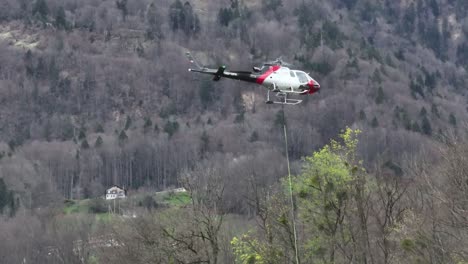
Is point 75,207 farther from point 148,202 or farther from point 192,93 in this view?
point 192,93

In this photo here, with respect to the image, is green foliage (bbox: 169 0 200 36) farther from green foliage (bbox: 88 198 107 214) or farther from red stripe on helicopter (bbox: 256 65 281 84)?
red stripe on helicopter (bbox: 256 65 281 84)

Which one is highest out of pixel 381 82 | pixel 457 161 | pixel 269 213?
pixel 457 161

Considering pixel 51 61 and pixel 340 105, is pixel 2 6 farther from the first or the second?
pixel 340 105

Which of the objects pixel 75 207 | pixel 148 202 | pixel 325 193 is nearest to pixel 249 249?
pixel 325 193

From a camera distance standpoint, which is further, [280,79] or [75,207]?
[75,207]

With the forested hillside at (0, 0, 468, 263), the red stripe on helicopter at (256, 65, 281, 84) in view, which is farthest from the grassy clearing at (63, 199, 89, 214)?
the red stripe on helicopter at (256, 65, 281, 84)

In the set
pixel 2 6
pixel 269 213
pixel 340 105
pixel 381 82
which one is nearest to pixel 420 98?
pixel 381 82
